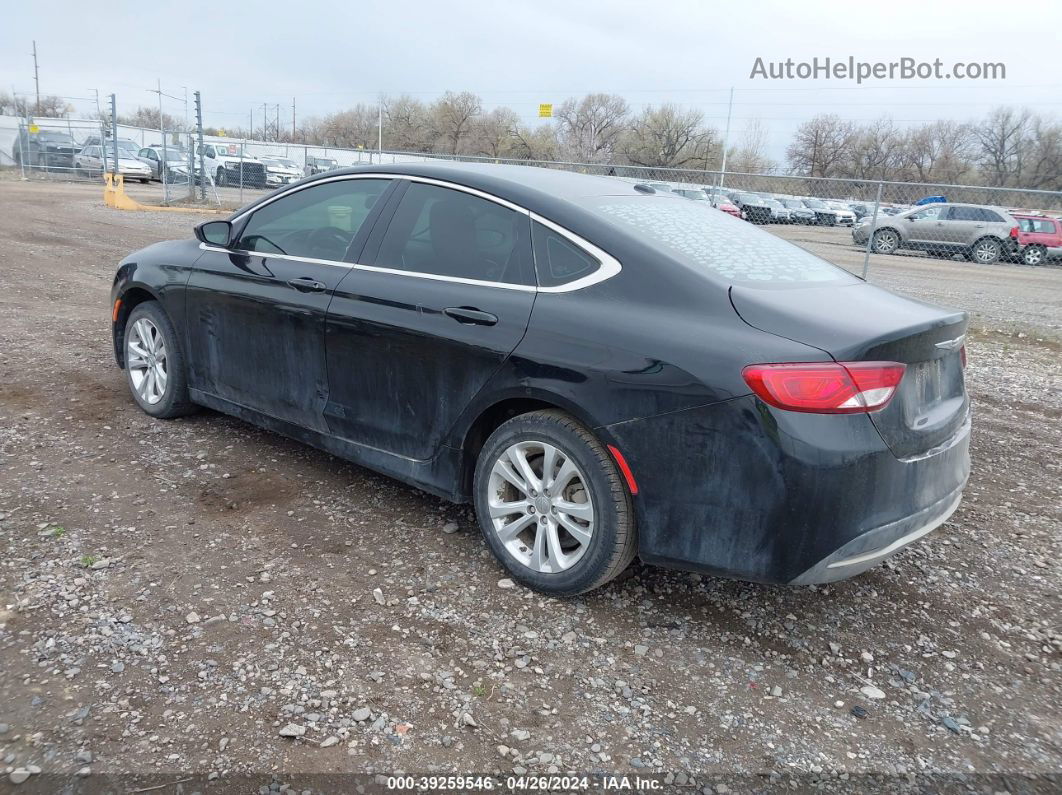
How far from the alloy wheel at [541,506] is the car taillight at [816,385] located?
779 millimetres

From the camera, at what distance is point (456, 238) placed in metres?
3.56

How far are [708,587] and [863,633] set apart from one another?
63 cm

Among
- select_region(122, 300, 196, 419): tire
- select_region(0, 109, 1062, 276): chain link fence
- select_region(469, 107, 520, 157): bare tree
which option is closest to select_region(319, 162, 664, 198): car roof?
select_region(122, 300, 196, 419): tire

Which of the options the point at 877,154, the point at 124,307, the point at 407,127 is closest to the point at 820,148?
the point at 877,154

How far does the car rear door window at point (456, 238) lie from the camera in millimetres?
3359

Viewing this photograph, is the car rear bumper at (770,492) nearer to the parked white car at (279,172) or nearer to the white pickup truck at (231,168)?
the white pickup truck at (231,168)

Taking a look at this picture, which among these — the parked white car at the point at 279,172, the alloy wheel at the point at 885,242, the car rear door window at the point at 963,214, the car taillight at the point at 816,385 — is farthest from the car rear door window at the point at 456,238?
the parked white car at the point at 279,172

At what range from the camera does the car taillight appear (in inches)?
103

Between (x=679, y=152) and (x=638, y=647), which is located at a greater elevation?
(x=679, y=152)

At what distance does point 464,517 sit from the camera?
3986 mm

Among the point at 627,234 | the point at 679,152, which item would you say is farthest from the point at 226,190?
the point at 679,152

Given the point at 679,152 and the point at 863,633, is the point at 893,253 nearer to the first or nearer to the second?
the point at 863,633

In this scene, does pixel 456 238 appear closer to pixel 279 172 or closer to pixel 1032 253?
pixel 1032 253

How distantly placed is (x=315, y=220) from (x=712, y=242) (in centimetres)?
202
